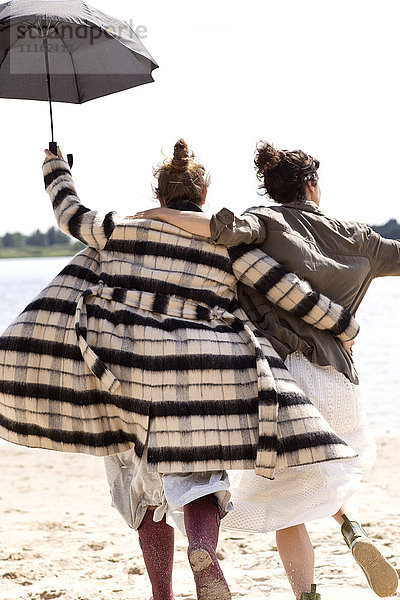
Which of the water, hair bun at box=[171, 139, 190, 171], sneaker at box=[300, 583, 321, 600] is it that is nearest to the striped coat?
hair bun at box=[171, 139, 190, 171]

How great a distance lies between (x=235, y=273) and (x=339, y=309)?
40 centimetres

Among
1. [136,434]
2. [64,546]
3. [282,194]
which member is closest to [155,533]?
[136,434]

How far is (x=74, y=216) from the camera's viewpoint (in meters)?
3.16

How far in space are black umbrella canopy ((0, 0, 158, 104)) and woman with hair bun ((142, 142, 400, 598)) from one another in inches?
28.5

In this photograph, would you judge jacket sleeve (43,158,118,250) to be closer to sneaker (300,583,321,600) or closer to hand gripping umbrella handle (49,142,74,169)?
hand gripping umbrella handle (49,142,74,169)

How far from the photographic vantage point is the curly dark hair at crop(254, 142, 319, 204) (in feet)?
10.7

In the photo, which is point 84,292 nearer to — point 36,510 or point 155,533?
point 155,533

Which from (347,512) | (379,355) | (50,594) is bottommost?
(379,355)

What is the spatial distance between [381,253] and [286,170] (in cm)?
48

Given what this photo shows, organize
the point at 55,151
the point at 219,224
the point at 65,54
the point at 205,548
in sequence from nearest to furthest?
the point at 205,548, the point at 219,224, the point at 55,151, the point at 65,54

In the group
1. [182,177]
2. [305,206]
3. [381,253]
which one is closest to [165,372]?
[182,177]

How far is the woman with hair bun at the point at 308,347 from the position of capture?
3.12 m

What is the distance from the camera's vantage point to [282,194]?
3316mm

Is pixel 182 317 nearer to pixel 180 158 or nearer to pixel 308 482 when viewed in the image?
pixel 180 158
